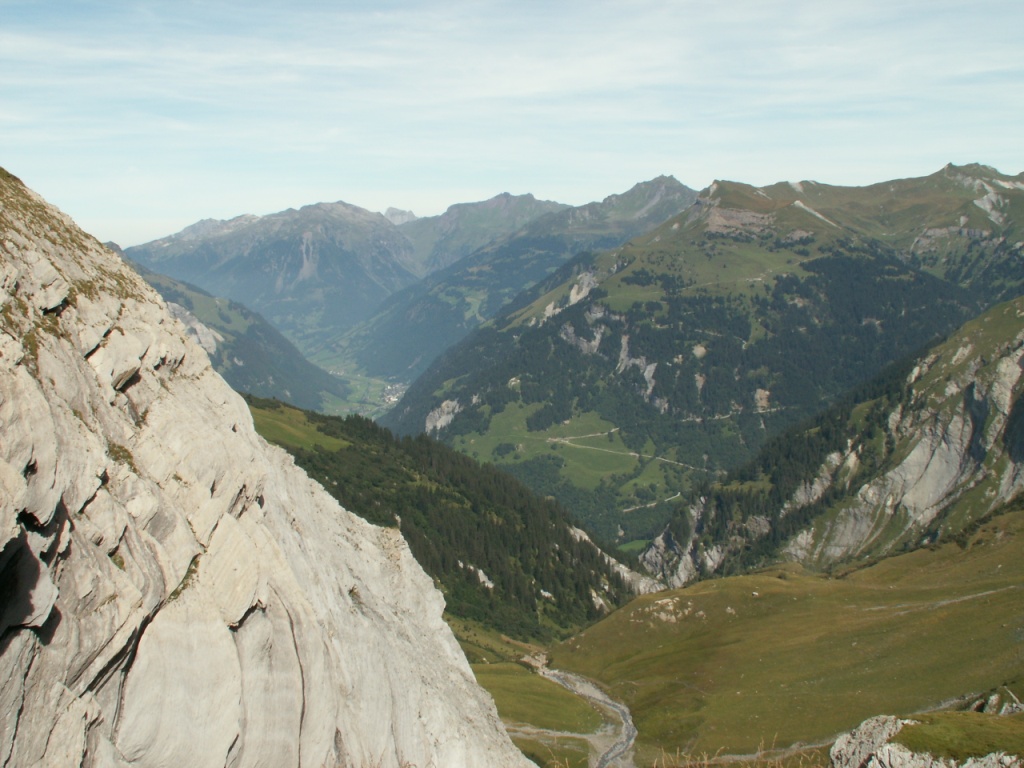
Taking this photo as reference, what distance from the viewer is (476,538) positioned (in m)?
172

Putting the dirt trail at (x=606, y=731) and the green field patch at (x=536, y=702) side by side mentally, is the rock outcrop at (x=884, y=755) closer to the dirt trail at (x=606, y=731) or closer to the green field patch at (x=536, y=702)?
the dirt trail at (x=606, y=731)

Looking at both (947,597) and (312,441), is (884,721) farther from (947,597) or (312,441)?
(312,441)

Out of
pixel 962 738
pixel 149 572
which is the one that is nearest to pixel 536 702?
pixel 962 738

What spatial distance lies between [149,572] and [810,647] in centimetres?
9158

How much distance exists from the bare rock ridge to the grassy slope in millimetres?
41493

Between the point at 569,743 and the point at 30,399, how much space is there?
2994 inches

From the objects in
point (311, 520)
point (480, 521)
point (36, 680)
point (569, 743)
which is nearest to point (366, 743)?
point (311, 520)

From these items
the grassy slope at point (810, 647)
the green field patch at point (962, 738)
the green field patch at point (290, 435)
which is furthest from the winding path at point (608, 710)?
the green field patch at point (290, 435)

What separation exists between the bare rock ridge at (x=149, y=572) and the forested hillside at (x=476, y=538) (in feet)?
344

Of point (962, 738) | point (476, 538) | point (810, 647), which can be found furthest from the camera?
point (476, 538)

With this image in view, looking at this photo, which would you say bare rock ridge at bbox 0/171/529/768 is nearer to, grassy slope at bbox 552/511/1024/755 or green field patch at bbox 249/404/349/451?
grassy slope at bbox 552/511/1024/755

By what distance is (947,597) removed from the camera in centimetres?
A: 10700

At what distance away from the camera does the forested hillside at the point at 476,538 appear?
153500 millimetres

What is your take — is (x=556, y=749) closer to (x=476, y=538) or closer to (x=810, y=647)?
(x=810, y=647)
